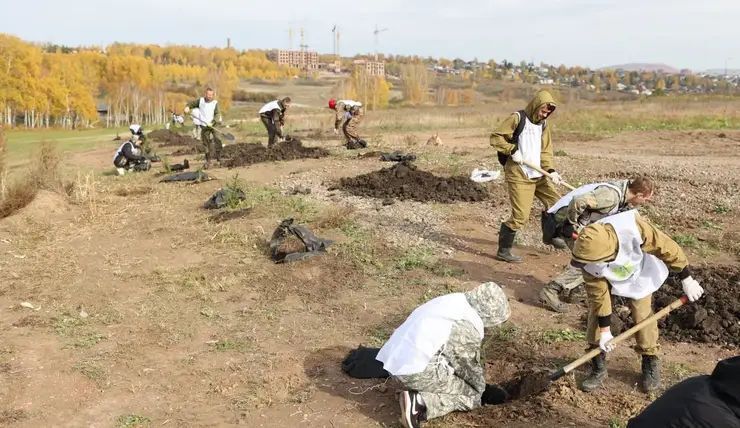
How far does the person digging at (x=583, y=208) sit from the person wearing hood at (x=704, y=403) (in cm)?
201

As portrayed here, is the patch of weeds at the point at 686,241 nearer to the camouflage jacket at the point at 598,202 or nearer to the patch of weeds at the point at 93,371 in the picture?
the camouflage jacket at the point at 598,202

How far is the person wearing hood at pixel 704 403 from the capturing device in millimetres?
2273

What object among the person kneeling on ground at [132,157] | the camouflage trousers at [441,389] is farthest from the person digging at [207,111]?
the camouflage trousers at [441,389]

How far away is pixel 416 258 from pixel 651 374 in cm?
304

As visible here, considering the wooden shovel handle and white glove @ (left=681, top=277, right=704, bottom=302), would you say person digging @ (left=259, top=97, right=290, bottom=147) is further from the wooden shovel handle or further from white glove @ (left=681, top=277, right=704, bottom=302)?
white glove @ (left=681, top=277, right=704, bottom=302)

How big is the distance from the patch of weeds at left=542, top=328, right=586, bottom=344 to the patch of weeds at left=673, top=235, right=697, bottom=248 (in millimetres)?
2806

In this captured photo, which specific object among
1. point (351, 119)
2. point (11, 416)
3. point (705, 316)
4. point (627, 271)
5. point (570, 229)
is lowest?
point (11, 416)

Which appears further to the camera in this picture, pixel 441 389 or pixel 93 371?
pixel 93 371

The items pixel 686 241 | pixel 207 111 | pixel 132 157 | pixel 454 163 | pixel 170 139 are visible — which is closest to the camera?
pixel 686 241

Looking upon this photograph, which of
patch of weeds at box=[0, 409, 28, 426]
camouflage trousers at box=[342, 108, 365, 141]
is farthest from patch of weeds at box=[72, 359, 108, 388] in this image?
camouflage trousers at box=[342, 108, 365, 141]

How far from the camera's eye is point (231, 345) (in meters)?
4.97

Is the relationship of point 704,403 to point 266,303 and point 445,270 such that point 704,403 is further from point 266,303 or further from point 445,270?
point 266,303

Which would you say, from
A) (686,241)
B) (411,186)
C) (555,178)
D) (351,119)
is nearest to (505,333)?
(555,178)

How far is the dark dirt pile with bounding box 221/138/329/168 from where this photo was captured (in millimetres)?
13219
